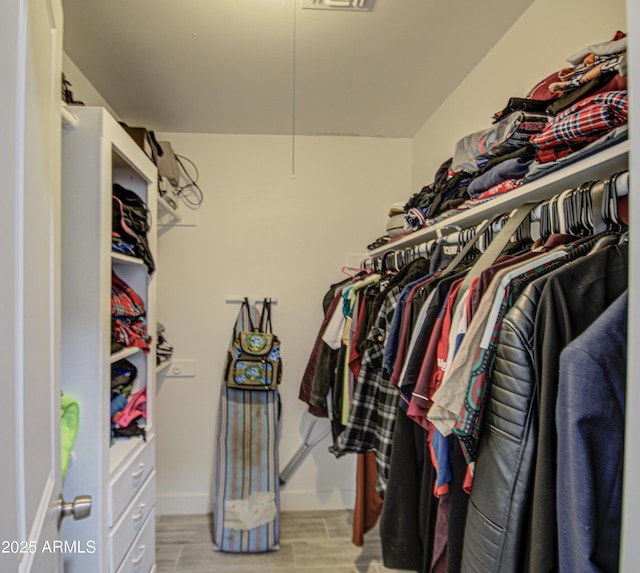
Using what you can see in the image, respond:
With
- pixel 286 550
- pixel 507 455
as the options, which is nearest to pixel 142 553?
pixel 286 550

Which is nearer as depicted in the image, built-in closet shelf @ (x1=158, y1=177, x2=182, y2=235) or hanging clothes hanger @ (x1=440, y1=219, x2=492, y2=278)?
hanging clothes hanger @ (x1=440, y1=219, x2=492, y2=278)

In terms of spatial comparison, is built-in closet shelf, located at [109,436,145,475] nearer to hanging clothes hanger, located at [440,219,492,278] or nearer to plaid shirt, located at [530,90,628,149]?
hanging clothes hanger, located at [440,219,492,278]

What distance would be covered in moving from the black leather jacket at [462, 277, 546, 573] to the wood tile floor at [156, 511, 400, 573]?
1435 millimetres

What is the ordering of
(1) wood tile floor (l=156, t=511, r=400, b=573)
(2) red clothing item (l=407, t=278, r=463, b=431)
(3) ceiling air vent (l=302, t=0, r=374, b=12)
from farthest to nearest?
(1) wood tile floor (l=156, t=511, r=400, b=573) < (3) ceiling air vent (l=302, t=0, r=374, b=12) < (2) red clothing item (l=407, t=278, r=463, b=431)

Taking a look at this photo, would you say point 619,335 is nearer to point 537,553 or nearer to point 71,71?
point 537,553

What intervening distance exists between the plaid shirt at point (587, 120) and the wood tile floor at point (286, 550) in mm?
1923

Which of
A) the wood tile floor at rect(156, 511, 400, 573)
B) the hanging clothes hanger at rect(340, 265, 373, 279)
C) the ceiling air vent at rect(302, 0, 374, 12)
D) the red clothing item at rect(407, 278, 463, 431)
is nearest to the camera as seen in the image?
the red clothing item at rect(407, 278, 463, 431)

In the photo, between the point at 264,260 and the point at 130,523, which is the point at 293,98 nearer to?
the point at 264,260

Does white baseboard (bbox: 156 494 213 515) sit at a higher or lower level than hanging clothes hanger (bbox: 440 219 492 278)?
lower

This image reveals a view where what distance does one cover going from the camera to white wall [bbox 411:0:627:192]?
983 millimetres

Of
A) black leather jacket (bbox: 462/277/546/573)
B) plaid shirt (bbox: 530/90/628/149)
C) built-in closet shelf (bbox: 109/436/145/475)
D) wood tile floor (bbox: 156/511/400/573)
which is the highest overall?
plaid shirt (bbox: 530/90/628/149)

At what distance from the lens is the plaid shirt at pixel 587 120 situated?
2.16 feet

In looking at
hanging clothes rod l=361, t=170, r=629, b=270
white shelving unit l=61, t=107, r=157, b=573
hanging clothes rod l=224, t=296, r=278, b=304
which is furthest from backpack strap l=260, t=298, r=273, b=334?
white shelving unit l=61, t=107, r=157, b=573

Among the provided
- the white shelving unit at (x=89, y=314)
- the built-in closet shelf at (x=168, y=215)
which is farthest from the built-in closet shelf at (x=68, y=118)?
the built-in closet shelf at (x=168, y=215)
